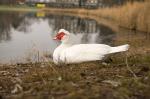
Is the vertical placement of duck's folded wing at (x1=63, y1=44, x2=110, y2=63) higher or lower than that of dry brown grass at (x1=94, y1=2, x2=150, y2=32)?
higher

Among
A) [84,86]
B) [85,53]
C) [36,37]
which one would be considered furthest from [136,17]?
[84,86]

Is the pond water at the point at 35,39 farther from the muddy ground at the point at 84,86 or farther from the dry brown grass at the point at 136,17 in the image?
the muddy ground at the point at 84,86

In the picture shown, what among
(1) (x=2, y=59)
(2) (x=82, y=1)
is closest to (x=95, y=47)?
(1) (x=2, y=59)

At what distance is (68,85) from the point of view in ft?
16.4

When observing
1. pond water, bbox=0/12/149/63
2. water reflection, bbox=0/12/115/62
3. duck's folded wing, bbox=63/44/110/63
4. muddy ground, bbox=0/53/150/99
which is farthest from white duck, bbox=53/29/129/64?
water reflection, bbox=0/12/115/62

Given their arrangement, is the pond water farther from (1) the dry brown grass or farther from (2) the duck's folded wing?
(2) the duck's folded wing

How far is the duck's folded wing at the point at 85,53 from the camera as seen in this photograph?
804cm

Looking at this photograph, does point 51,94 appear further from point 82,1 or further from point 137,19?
point 82,1

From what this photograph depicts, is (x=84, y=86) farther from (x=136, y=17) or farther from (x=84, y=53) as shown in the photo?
(x=136, y=17)

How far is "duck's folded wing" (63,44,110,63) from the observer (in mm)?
8039

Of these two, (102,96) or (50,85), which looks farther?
(50,85)

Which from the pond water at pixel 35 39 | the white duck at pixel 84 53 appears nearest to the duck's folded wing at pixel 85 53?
the white duck at pixel 84 53

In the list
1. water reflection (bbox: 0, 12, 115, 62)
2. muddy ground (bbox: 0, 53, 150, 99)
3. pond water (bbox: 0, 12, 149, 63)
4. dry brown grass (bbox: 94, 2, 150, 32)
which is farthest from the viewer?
dry brown grass (bbox: 94, 2, 150, 32)

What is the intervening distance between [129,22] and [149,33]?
5789mm
